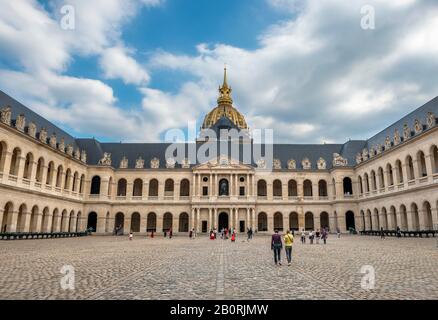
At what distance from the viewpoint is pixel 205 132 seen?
83.8 metres

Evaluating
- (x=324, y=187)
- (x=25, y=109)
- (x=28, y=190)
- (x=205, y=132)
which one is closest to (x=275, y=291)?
(x=28, y=190)

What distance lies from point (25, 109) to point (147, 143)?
26525 mm

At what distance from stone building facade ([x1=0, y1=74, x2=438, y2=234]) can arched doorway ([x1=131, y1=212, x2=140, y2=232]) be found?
17 centimetres

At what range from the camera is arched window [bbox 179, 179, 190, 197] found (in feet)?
213

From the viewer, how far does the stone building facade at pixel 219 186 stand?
47.0 m

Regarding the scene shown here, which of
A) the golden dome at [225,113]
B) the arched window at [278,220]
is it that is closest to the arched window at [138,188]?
the arched window at [278,220]

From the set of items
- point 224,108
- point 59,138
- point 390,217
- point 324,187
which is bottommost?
point 390,217

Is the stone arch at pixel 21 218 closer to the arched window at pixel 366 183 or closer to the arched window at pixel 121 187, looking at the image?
the arched window at pixel 121 187

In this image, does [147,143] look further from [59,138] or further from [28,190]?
[28,190]

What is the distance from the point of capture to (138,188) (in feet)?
213

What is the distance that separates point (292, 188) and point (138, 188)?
3027 centimetres

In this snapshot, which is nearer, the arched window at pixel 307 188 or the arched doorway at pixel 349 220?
the arched doorway at pixel 349 220

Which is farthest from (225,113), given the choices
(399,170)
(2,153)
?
(2,153)

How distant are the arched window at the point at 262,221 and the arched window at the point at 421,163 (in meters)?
28.9
